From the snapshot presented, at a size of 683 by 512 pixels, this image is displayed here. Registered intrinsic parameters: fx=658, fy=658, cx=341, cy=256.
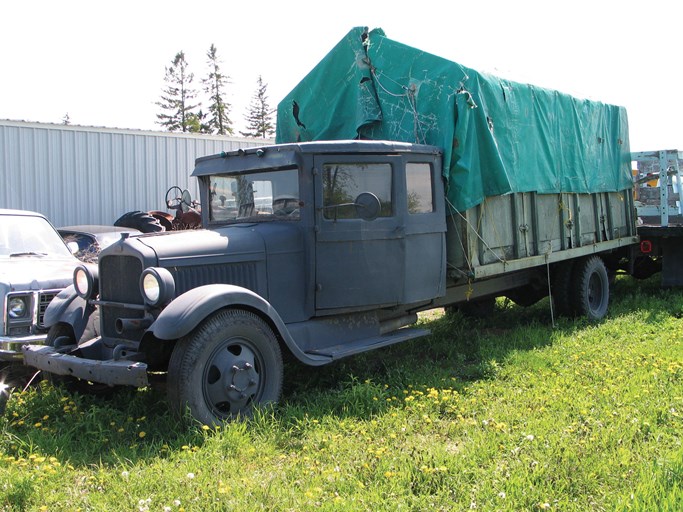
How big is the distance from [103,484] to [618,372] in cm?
415

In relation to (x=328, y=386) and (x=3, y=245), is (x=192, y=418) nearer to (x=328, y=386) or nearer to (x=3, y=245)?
(x=328, y=386)

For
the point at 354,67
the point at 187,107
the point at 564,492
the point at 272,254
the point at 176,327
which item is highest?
the point at 187,107

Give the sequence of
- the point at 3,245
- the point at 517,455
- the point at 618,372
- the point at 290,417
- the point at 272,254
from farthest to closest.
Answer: the point at 3,245, the point at 618,372, the point at 272,254, the point at 290,417, the point at 517,455

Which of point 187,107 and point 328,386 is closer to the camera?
point 328,386

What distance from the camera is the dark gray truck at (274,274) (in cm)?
446

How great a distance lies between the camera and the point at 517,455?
387 cm

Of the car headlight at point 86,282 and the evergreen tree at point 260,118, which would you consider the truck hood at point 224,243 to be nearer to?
the car headlight at point 86,282

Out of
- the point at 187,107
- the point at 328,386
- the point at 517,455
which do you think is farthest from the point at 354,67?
the point at 187,107

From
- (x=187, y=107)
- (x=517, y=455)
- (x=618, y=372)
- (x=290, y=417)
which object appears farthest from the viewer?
(x=187, y=107)

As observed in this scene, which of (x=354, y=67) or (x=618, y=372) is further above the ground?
(x=354, y=67)

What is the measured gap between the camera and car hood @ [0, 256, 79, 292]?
5926mm

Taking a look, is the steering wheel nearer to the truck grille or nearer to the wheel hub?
the truck grille

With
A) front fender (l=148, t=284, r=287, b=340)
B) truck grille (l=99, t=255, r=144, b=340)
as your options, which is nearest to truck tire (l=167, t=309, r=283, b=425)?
front fender (l=148, t=284, r=287, b=340)

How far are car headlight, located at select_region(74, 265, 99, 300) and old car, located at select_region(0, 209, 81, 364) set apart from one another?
70 cm
